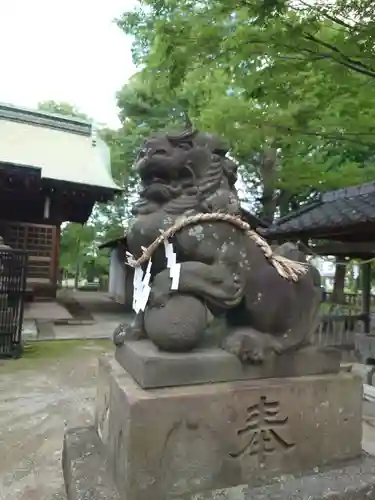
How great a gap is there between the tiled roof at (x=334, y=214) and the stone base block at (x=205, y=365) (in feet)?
11.0

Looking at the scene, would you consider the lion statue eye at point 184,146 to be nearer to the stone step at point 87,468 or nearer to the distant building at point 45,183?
the stone step at point 87,468

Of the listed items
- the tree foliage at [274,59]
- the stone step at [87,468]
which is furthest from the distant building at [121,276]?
the stone step at [87,468]

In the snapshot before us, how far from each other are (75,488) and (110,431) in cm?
24

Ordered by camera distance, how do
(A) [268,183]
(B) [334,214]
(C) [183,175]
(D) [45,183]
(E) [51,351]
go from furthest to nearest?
(A) [268,183]
(D) [45,183]
(E) [51,351]
(B) [334,214]
(C) [183,175]

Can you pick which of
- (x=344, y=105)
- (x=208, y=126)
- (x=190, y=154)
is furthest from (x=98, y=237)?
(x=190, y=154)

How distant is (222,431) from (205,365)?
25 centimetres

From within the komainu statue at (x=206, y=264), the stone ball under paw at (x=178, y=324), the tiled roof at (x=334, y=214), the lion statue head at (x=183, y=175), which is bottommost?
the stone ball under paw at (x=178, y=324)

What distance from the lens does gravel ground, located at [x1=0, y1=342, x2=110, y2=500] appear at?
2330 mm

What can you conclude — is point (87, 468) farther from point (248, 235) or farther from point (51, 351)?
point (51, 351)

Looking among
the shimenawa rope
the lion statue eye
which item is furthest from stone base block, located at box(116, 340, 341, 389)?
the lion statue eye

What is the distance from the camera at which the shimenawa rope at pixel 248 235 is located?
1.72 metres

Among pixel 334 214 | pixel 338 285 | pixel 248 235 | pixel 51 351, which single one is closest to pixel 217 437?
pixel 248 235

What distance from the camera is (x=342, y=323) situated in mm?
6520

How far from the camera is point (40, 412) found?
141 inches
